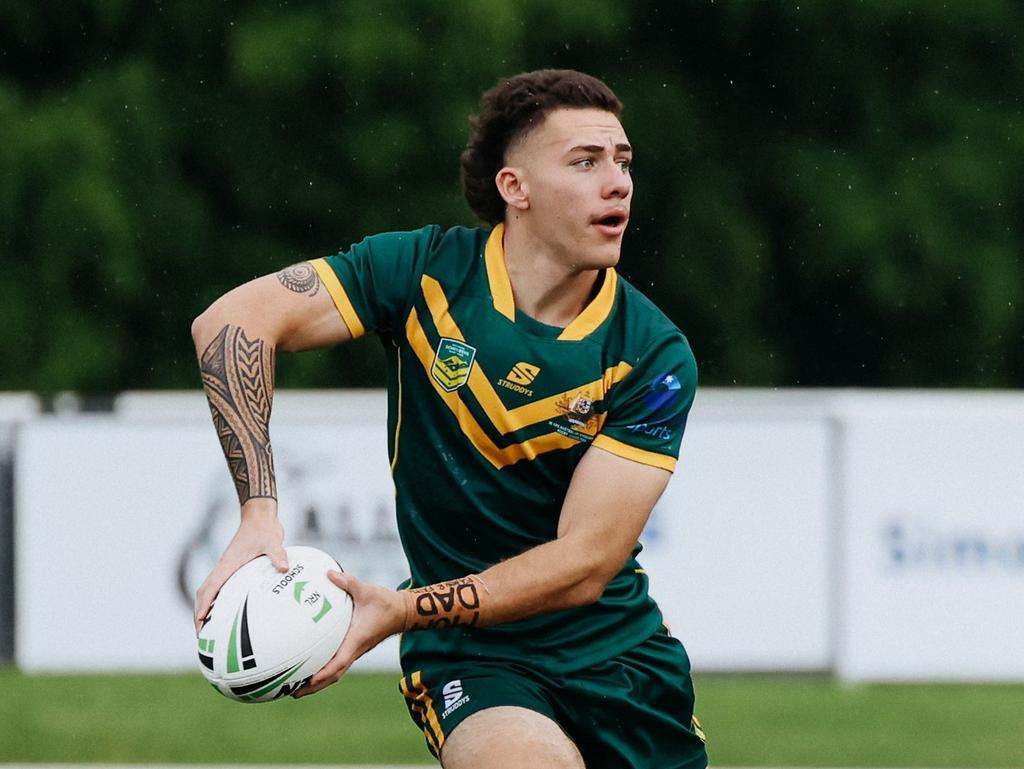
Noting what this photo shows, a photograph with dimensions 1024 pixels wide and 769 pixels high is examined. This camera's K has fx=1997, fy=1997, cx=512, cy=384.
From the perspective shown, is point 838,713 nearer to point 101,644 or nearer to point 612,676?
point 101,644

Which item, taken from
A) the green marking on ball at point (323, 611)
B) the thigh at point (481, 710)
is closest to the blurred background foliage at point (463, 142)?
the thigh at point (481, 710)

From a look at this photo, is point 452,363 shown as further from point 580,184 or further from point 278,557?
point 278,557

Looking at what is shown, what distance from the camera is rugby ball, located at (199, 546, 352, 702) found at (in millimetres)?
3926

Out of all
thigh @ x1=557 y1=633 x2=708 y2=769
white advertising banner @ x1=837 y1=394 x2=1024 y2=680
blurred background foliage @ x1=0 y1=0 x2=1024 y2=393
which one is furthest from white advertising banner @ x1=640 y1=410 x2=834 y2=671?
blurred background foliage @ x1=0 y1=0 x2=1024 y2=393

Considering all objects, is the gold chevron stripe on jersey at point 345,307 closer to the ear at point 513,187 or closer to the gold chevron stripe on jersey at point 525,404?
the gold chevron stripe on jersey at point 525,404

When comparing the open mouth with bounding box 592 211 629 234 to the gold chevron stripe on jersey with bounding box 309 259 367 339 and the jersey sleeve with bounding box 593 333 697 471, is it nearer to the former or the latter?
the jersey sleeve with bounding box 593 333 697 471

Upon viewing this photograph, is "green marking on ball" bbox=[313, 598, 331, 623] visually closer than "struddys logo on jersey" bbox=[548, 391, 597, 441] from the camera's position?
Yes

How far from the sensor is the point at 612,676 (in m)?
4.61

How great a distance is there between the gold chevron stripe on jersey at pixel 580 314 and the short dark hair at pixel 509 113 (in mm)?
178

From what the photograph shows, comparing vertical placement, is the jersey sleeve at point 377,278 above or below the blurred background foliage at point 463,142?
above

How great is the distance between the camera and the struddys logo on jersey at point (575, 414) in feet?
14.7

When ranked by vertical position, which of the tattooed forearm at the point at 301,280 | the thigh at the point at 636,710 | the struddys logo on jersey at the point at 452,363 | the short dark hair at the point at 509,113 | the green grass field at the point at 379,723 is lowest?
the green grass field at the point at 379,723

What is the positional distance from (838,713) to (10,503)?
14.2 feet

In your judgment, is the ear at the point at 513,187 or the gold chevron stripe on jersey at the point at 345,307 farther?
the ear at the point at 513,187
